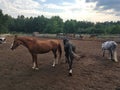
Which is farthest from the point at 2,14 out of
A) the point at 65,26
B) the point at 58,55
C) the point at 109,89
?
the point at 109,89

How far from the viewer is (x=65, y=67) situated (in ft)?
38.7

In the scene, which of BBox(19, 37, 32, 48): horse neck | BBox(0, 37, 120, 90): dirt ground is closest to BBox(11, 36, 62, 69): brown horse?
BBox(19, 37, 32, 48): horse neck

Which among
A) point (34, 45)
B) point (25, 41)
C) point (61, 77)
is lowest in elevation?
point (61, 77)

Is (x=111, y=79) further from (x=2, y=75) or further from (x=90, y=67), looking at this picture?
(x=2, y=75)

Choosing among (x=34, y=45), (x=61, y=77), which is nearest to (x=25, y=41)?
(x=34, y=45)

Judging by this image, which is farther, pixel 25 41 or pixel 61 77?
pixel 25 41

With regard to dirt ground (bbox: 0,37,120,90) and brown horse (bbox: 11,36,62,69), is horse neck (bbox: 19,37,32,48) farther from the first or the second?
dirt ground (bbox: 0,37,120,90)

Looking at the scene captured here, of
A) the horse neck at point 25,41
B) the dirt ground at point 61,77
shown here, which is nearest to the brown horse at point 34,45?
the horse neck at point 25,41

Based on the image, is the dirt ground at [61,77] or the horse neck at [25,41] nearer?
the dirt ground at [61,77]

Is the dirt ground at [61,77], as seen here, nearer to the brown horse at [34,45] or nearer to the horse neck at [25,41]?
the brown horse at [34,45]

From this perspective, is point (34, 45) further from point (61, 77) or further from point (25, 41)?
point (61, 77)

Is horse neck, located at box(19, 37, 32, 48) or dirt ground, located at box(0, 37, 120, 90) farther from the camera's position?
horse neck, located at box(19, 37, 32, 48)

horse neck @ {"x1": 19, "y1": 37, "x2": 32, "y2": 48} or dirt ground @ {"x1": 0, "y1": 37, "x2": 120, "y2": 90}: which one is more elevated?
horse neck @ {"x1": 19, "y1": 37, "x2": 32, "y2": 48}

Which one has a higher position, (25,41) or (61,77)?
(25,41)
